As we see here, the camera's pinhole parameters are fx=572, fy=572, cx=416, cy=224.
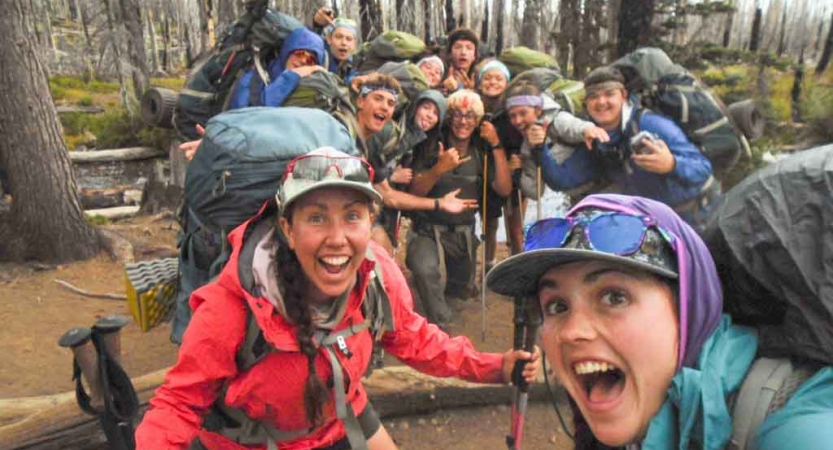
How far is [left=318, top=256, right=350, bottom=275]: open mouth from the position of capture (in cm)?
233

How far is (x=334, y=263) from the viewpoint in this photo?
235 centimetres

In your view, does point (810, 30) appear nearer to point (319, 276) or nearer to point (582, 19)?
point (582, 19)

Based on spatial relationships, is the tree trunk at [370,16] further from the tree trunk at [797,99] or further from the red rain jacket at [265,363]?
the red rain jacket at [265,363]

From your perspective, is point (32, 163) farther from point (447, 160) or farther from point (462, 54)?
point (462, 54)

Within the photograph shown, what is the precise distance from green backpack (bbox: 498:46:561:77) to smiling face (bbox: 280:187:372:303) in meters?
4.81

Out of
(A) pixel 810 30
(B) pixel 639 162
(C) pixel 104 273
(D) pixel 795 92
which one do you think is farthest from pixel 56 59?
(A) pixel 810 30

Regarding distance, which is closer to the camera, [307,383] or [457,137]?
[307,383]

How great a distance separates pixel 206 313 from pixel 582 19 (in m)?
10.2

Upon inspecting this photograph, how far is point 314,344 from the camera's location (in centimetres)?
228

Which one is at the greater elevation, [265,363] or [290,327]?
[290,327]

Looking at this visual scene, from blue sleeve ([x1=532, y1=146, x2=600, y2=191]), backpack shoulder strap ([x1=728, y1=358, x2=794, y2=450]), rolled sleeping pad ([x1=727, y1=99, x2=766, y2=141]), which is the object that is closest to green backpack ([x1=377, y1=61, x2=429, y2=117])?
blue sleeve ([x1=532, y1=146, x2=600, y2=191])

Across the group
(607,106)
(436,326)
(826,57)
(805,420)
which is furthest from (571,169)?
(826,57)

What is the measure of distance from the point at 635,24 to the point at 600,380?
7.98 meters

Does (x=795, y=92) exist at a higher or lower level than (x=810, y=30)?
lower
